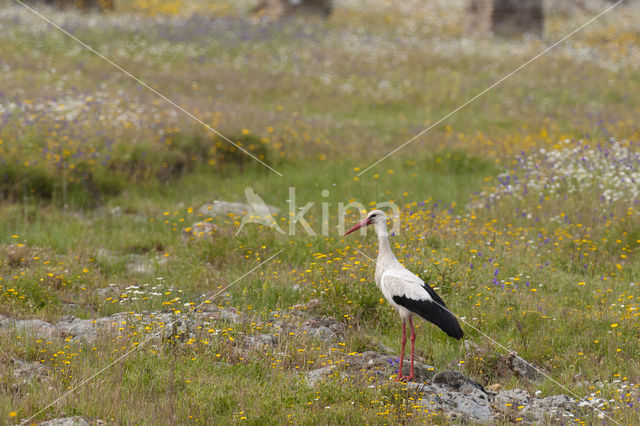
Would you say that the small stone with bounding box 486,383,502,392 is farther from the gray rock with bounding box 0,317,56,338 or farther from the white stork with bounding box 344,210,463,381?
the gray rock with bounding box 0,317,56,338

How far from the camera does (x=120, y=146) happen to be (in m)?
12.0

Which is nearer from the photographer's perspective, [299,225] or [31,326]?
[31,326]

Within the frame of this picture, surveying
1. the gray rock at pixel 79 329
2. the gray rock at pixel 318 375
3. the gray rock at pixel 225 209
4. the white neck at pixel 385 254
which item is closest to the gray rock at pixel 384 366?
the gray rock at pixel 318 375

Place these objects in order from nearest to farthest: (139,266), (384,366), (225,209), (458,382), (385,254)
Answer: (458,382), (384,366), (385,254), (139,266), (225,209)

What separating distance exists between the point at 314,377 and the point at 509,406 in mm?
1627

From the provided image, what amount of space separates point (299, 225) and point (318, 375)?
13.4 feet

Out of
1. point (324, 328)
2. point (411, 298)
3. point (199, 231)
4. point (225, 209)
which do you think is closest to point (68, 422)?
point (324, 328)

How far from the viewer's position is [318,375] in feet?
19.4

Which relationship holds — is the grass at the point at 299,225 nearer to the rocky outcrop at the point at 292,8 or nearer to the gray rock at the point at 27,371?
the gray rock at the point at 27,371

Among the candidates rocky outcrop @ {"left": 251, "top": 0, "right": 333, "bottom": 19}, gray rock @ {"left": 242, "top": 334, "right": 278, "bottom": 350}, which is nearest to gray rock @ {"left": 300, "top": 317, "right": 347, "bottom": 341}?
gray rock @ {"left": 242, "top": 334, "right": 278, "bottom": 350}

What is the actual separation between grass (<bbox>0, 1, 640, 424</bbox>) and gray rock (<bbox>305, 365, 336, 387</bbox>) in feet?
0.32

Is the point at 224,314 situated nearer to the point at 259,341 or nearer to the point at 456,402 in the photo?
the point at 259,341

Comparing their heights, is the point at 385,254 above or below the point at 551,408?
above

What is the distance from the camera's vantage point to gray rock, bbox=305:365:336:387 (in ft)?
18.9
